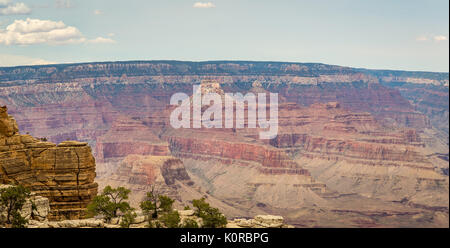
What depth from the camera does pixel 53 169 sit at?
5069 centimetres

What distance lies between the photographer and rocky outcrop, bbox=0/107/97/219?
165 feet

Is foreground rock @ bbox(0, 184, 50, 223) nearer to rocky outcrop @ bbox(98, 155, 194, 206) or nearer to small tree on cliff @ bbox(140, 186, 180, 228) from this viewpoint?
small tree on cliff @ bbox(140, 186, 180, 228)

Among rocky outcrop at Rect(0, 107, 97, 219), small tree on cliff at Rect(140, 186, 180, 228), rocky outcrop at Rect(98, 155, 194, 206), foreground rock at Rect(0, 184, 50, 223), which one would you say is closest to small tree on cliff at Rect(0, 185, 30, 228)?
foreground rock at Rect(0, 184, 50, 223)

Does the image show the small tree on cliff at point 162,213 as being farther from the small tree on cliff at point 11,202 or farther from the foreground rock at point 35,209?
the small tree on cliff at point 11,202

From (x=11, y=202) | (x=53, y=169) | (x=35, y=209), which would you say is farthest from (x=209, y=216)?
(x=11, y=202)

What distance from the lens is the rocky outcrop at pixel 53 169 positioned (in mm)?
50172

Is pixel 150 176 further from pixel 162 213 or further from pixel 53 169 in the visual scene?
pixel 162 213

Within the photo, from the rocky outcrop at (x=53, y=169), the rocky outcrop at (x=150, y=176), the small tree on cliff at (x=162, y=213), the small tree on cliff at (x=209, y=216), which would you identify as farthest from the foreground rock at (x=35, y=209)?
the rocky outcrop at (x=150, y=176)

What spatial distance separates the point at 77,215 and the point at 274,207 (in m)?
143

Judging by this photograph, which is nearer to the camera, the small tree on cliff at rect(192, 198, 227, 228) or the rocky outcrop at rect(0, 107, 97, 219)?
the small tree on cliff at rect(192, 198, 227, 228)

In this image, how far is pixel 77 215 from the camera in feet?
A: 166

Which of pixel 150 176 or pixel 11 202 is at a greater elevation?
pixel 11 202
